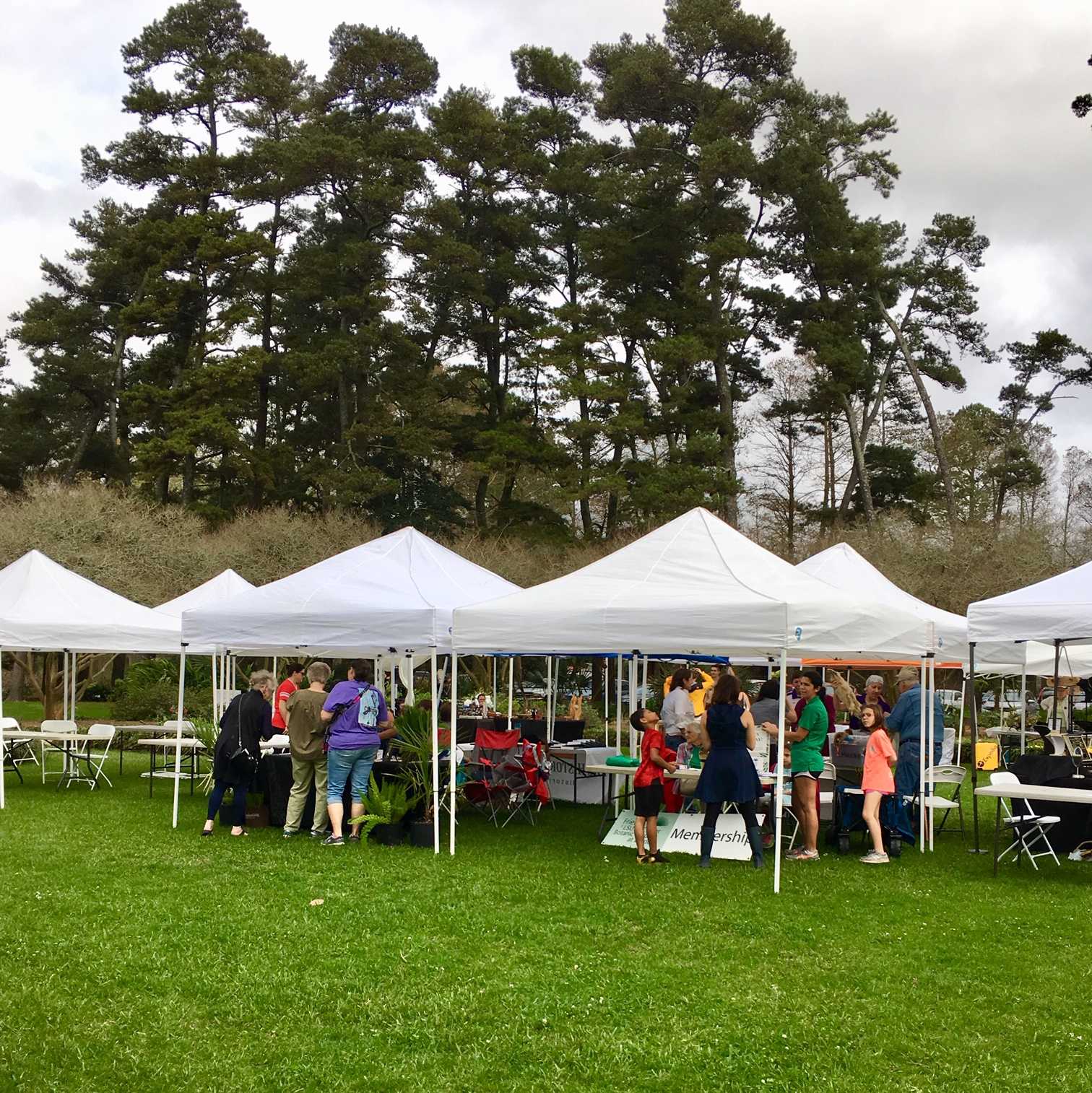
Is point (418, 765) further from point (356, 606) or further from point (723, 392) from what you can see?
point (723, 392)

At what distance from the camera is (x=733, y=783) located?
9.14m

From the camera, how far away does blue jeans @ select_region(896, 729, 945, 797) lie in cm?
1134

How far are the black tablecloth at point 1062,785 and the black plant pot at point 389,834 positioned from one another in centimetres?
552

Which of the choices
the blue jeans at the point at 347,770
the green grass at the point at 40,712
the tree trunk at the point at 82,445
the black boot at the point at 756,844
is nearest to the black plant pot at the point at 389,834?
the blue jeans at the point at 347,770

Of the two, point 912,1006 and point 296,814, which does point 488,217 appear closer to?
point 296,814

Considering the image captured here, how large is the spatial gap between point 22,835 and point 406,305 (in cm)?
2881

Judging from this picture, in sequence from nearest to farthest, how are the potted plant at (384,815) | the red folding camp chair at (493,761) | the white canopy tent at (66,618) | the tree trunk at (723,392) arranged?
the potted plant at (384,815), the red folding camp chair at (493,761), the white canopy tent at (66,618), the tree trunk at (723,392)

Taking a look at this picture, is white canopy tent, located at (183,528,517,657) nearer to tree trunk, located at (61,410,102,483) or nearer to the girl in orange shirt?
the girl in orange shirt

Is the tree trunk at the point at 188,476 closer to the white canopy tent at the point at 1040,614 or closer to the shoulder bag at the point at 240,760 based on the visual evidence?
the shoulder bag at the point at 240,760

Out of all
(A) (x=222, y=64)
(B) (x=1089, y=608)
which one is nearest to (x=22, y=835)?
(B) (x=1089, y=608)

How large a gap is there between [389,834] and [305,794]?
967 millimetres

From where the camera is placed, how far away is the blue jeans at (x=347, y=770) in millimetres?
10625

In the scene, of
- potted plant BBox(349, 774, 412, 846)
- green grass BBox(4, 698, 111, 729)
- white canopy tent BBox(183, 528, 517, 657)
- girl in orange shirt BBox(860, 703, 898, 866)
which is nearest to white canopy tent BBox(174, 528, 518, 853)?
white canopy tent BBox(183, 528, 517, 657)

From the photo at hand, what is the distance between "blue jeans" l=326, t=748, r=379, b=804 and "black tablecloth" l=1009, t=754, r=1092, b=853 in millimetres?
5760
